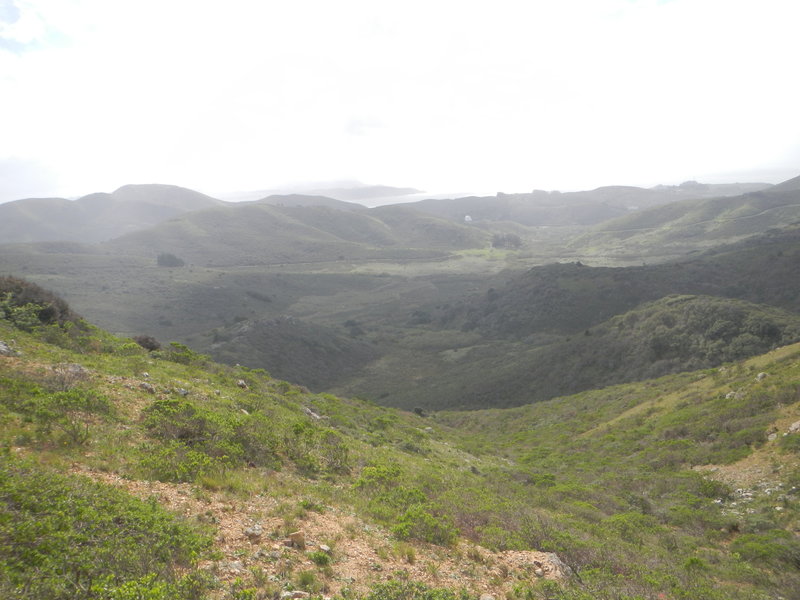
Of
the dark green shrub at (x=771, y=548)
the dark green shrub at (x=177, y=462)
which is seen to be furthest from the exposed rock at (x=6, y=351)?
the dark green shrub at (x=771, y=548)

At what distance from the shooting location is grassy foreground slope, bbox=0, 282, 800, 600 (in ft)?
19.3

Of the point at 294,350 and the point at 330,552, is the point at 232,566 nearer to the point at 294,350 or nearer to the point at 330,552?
the point at 330,552

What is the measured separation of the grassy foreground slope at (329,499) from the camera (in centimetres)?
589

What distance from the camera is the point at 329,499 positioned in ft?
32.1

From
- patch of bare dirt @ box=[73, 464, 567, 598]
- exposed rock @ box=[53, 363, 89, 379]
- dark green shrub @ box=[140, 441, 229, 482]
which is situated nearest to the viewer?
patch of bare dirt @ box=[73, 464, 567, 598]

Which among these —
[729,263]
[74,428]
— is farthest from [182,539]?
[729,263]

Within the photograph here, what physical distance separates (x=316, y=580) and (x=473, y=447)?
20987 millimetres

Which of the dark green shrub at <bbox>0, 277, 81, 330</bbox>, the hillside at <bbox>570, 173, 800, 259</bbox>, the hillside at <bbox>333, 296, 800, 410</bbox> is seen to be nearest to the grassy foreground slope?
the dark green shrub at <bbox>0, 277, 81, 330</bbox>

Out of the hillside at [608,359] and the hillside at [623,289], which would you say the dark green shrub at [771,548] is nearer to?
the hillside at [608,359]

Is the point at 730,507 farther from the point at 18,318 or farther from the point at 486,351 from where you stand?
the point at 486,351

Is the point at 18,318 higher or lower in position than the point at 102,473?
higher

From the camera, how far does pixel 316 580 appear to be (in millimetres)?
6180

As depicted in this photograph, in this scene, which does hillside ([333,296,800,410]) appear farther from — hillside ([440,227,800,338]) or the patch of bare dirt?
the patch of bare dirt

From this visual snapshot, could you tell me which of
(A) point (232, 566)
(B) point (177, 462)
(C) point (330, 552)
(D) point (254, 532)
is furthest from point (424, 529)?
(B) point (177, 462)
